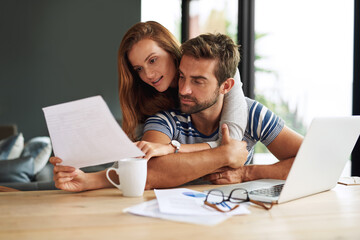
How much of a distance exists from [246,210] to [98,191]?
1.70 ft

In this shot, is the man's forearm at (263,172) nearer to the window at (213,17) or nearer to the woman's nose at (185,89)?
the woman's nose at (185,89)

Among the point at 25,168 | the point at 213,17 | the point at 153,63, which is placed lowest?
the point at 25,168

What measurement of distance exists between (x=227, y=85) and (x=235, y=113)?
18cm

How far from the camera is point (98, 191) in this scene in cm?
123

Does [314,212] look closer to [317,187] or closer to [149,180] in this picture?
[317,187]

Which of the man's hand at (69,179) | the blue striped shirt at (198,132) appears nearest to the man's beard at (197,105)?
the blue striped shirt at (198,132)

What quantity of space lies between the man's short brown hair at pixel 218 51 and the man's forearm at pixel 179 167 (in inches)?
17.8

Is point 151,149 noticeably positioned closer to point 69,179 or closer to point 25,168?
point 69,179

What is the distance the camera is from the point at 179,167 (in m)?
1.30

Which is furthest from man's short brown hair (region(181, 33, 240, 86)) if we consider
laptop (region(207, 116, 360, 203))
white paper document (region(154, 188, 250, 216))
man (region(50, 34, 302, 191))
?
white paper document (region(154, 188, 250, 216))

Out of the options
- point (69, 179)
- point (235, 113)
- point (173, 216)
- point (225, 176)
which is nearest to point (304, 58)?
point (235, 113)

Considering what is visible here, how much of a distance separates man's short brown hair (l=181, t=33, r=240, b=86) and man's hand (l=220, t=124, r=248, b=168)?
13.1 inches

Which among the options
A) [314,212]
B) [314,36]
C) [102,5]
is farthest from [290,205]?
[102,5]

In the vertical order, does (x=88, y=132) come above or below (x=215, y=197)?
above
